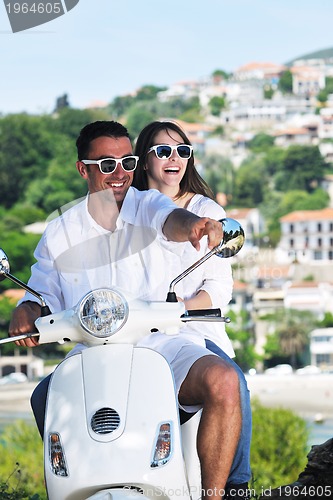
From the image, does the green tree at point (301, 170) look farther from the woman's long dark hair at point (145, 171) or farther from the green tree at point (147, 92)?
the woman's long dark hair at point (145, 171)

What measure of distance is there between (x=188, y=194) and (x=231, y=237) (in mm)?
933

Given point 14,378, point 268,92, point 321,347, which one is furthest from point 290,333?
point 268,92

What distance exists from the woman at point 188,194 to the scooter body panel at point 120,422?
1.68 feet

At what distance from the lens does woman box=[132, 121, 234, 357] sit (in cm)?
264

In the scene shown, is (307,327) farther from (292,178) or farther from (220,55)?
(220,55)

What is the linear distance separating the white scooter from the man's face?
1.15 ft

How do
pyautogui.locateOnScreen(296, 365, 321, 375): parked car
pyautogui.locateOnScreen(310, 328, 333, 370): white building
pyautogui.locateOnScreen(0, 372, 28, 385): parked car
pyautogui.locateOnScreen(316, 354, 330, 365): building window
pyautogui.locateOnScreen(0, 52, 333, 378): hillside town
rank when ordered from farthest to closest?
pyautogui.locateOnScreen(316, 354, 330, 365): building window, pyautogui.locateOnScreen(0, 52, 333, 378): hillside town, pyautogui.locateOnScreen(310, 328, 333, 370): white building, pyautogui.locateOnScreen(296, 365, 321, 375): parked car, pyautogui.locateOnScreen(0, 372, 28, 385): parked car

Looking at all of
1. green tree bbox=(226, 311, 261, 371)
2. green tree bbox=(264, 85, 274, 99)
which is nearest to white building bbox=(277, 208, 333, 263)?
green tree bbox=(226, 311, 261, 371)

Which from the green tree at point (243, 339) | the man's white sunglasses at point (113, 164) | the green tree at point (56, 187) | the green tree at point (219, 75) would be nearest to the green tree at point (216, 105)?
the green tree at point (219, 75)

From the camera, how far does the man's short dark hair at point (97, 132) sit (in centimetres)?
246

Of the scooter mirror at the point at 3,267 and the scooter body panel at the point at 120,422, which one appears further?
the scooter mirror at the point at 3,267

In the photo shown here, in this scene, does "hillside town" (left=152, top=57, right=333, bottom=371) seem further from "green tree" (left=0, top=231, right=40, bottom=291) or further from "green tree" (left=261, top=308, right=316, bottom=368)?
"green tree" (left=0, top=231, right=40, bottom=291)

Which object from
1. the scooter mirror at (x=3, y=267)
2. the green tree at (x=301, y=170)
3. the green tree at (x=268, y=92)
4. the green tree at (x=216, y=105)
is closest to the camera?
the scooter mirror at (x=3, y=267)

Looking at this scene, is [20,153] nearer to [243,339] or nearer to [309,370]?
[243,339]
